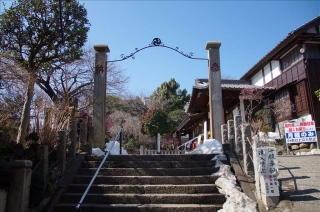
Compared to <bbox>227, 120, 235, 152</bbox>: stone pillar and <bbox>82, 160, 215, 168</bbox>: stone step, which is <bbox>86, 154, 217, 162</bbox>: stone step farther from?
<bbox>227, 120, 235, 152</bbox>: stone pillar

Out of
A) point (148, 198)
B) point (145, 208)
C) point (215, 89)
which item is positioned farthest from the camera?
point (215, 89)

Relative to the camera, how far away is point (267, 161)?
468 centimetres

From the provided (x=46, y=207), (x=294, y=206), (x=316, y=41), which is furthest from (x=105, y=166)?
(x=316, y=41)

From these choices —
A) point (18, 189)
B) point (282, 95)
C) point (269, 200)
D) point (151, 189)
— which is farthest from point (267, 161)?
point (282, 95)

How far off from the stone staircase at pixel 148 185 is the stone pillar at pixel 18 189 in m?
0.82

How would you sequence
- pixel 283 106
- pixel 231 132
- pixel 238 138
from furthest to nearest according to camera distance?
pixel 283 106
pixel 231 132
pixel 238 138

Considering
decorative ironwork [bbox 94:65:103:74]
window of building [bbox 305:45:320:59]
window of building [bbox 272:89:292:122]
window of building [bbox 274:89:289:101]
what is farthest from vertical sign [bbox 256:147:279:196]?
window of building [bbox 274:89:289:101]

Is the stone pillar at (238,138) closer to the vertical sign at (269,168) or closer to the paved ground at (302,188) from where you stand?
the paved ground at (302,188)

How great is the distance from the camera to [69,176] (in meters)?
5.64

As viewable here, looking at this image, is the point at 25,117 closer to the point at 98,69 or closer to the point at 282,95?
the point at 98,69

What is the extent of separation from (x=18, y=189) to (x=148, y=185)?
2.45 meters

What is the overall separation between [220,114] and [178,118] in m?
17.2

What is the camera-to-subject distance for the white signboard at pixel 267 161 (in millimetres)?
4613

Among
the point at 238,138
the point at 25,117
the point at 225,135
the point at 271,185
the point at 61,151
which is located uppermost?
the point at 25,117
